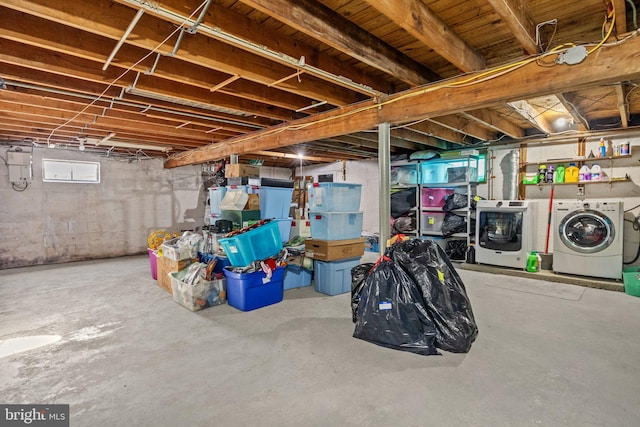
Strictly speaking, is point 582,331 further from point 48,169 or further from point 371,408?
point 48,169

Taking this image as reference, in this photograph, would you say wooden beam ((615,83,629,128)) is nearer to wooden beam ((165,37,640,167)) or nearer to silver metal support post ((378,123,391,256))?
wooden beam ((165,37,640,167))

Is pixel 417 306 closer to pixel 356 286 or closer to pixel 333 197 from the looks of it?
pixel 356 286

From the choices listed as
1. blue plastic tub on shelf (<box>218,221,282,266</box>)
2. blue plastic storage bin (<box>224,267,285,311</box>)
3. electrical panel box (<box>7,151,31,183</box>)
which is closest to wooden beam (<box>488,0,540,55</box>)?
blue plastic tub on shelf (<box>218,221,282,266</box>)

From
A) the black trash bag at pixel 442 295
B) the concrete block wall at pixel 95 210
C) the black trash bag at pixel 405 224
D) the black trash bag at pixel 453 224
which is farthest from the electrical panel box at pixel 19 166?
the black trash bag at pixel 453 224

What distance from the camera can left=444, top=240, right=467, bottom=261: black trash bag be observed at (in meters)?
5.54

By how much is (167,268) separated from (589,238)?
5643 mm

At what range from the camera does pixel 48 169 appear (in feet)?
19.7

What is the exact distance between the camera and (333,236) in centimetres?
379

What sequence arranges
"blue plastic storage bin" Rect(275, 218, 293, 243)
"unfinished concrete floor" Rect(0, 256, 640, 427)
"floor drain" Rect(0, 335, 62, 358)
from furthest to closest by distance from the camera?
"blue plastic storage bin" Rect(275, 218, 293, 243) < "floor drain" Rect(0, 335, 62, 358) < "unfinished concrete floor" Rect(0, 256, 640, 427)

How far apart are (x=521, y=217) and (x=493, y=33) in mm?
3300

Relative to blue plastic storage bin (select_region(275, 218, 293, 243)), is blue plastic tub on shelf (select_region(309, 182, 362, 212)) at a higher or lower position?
higher

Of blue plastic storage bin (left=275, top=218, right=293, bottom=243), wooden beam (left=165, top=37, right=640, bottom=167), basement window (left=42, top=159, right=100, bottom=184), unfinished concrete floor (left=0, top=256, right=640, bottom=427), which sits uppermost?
wooden beam (left=165, top=37, right=640, bottom=167)

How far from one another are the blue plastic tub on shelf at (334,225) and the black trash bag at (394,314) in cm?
130

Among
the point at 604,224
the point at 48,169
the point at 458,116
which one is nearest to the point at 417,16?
the point at 458,116
